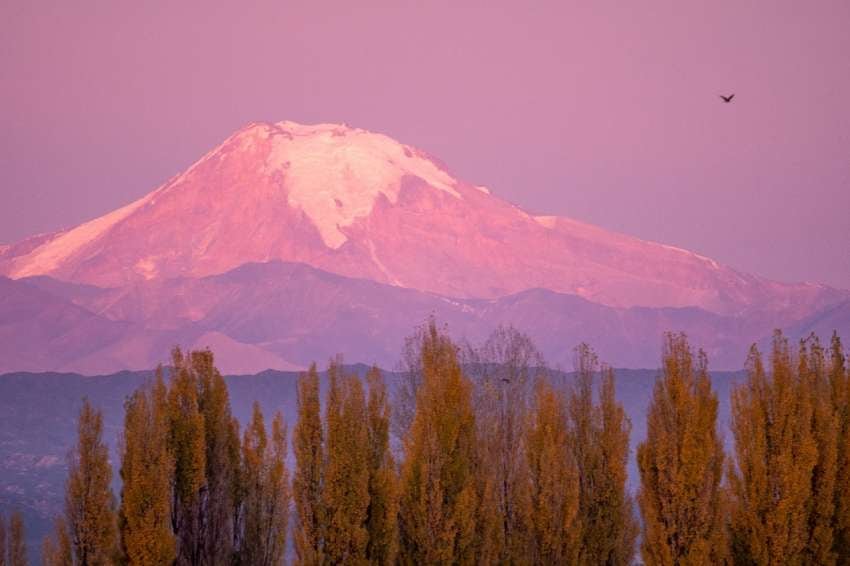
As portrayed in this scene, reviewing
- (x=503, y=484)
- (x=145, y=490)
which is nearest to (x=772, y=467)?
(x=503, y=484)

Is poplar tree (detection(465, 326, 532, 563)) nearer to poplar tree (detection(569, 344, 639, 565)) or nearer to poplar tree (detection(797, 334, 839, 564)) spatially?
poplar tree (detection(569, 344, 639, 565))

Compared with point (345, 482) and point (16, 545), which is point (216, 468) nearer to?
point (345, 482)

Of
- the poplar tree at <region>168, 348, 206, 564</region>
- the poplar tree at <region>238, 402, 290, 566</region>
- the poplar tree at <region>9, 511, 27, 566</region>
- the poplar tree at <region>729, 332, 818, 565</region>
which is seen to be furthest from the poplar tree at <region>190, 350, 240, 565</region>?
the poplar tree at <region>729, 332, 818, 565</region>

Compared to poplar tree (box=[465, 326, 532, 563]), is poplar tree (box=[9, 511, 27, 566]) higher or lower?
lower

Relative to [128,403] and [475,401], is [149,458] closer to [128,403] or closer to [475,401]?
[128,403]

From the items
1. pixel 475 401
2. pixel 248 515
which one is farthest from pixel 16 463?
pixel 248 515

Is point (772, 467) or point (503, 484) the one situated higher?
point (772, 467)

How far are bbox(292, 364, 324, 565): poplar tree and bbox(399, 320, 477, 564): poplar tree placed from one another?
7.95ft

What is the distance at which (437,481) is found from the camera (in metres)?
37.3

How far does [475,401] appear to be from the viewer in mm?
55406

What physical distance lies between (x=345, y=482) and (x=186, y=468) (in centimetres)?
442

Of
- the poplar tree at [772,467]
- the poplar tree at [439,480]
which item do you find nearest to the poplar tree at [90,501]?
the poplar tree at [439,480]

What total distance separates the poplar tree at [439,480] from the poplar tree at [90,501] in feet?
26.5

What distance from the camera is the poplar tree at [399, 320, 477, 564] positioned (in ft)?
122
